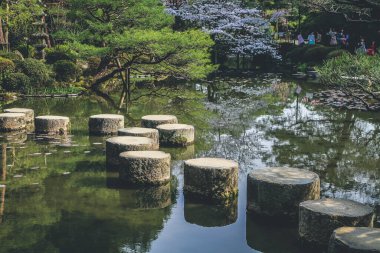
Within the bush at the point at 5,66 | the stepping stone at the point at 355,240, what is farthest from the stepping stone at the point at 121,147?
the bush at the point at 5,66

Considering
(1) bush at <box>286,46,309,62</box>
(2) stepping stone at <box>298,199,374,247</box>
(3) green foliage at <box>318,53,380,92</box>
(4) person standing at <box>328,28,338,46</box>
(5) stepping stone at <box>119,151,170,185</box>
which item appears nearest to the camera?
(2) stepping stone at <box>298,199,374,247</box>

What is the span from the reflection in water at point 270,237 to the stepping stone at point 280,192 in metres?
0.18

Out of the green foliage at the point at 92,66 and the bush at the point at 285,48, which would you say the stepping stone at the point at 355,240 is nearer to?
the green foliage at the point at 92,66

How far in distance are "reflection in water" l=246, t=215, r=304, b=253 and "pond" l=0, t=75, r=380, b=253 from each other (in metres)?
0.01

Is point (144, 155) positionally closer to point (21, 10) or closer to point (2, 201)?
point (2, 201)

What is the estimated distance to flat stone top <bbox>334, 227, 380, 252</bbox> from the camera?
4906 mm

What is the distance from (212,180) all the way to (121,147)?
7.45 feet

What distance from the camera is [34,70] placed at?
1958 centimetres

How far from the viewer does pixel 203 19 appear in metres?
32.0

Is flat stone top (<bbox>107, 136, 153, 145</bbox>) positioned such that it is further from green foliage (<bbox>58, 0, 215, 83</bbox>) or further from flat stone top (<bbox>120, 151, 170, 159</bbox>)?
green foliage (<bbox>58, 0, 215, 83</bbox>)

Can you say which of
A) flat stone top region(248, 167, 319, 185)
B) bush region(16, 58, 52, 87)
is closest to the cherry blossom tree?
bush region(16, 58, 52, 87)

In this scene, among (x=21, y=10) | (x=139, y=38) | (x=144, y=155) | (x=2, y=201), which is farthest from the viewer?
(x=21, y=10)

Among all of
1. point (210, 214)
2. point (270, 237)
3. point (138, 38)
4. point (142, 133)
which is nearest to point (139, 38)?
point (138, 38)

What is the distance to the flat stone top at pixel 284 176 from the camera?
6.73 m
